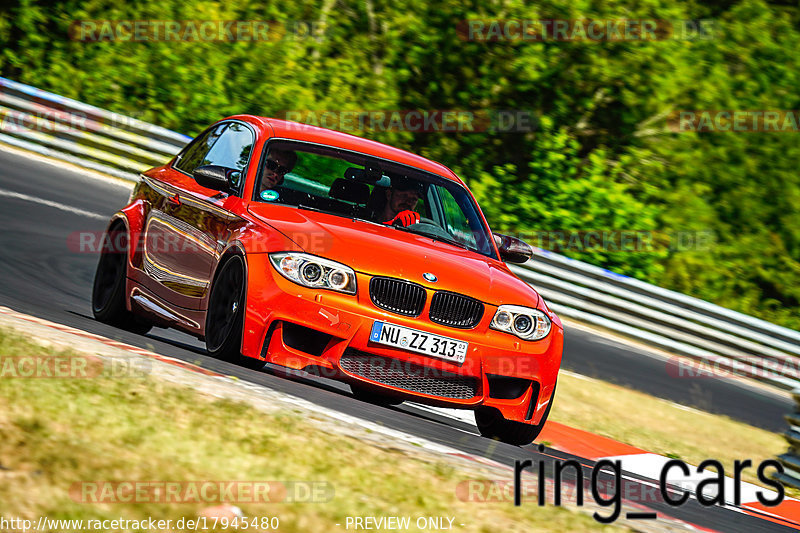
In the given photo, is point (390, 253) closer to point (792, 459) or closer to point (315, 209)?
point (315, 209)

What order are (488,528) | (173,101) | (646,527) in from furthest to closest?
(173,101), (646,527), (488,528)

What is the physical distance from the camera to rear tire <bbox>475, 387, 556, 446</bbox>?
22.0 feet

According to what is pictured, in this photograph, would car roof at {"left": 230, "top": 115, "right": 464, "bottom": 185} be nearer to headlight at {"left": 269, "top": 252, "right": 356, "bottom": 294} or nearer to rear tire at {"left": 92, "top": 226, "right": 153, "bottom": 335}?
rear tire at {"left": 92, "top": 226, "right": 153, "bottom": 335}

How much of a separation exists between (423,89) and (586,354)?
11463 millimetres

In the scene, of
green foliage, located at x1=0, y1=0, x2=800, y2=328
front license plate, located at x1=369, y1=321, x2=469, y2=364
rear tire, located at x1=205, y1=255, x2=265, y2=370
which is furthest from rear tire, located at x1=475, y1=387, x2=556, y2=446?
green foliage, located at x1=0, y1=0, x2=800, y2=328

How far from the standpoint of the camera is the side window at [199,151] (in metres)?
7.88

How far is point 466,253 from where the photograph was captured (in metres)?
7.07

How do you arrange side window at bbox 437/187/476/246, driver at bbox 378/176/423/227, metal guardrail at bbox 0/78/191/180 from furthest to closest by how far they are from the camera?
1. metal guardrail at bbox 0/78/191/180
2. side window at bbox 437/187/476/246
3. driver at bbox 378/176/423/227

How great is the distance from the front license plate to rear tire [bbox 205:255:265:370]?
2.36ft

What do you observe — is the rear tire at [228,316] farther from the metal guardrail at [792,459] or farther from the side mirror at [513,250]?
the metal guardrail at [792,459]

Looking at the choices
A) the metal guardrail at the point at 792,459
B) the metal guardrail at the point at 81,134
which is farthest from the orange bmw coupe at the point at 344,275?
the metal guardrail at the point at 81,134

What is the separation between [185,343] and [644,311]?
24.5 ft

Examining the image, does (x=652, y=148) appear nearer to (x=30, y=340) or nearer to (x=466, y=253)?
(x=466, y=253)

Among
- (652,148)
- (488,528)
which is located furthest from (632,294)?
(488,528)
